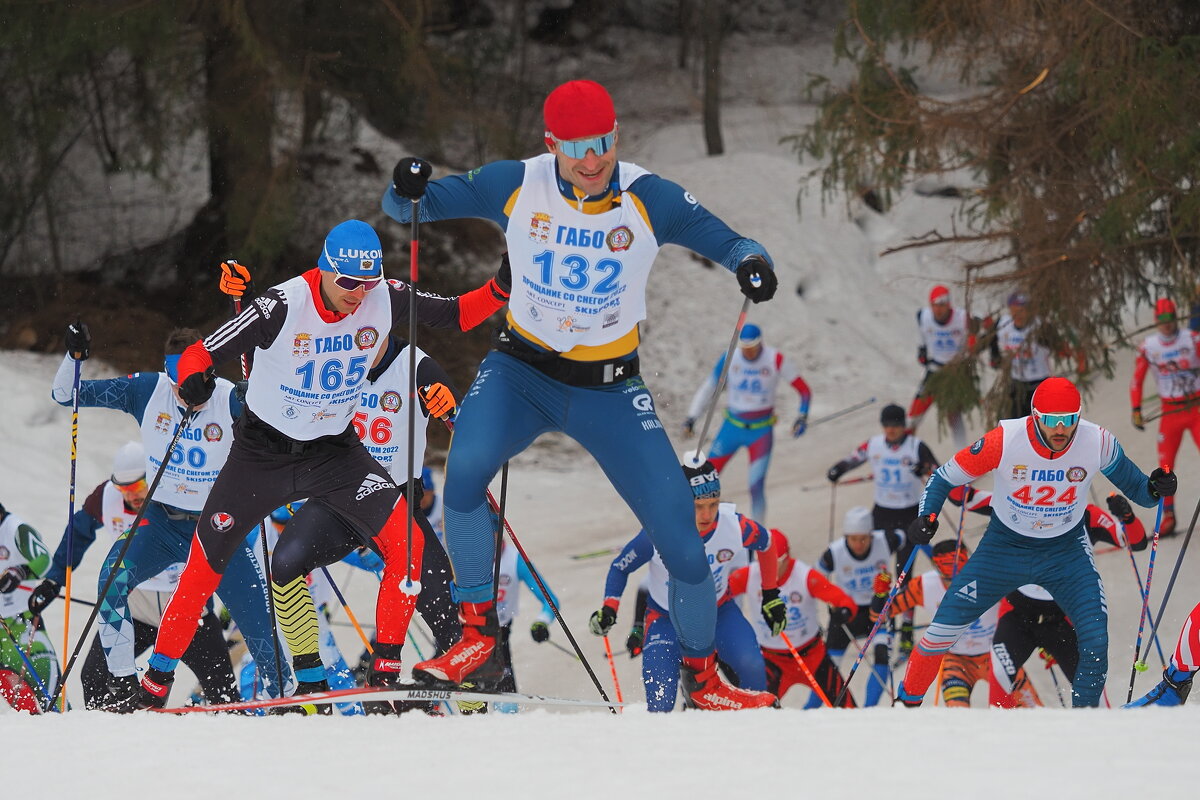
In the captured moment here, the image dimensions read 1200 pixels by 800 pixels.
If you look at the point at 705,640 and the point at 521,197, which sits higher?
the point at 521,197

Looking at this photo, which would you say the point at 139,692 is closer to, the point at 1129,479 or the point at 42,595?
the point at 42,595

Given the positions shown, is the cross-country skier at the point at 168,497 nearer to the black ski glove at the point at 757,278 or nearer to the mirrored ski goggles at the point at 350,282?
the mirrored ski goggles at the point at 350,282

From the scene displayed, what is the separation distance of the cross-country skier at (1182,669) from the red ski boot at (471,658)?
8.99 ft

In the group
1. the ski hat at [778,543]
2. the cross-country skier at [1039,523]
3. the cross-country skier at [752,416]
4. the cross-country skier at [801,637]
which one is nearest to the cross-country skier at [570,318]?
the cross-country skier at [1039,523]

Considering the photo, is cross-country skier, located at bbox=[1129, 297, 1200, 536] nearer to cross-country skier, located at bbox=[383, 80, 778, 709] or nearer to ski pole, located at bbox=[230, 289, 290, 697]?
cross-country skier, located at bbox=[383, 80, 778, 709]

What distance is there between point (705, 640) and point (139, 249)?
43.5 feet

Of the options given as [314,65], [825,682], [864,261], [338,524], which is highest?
[314,65]

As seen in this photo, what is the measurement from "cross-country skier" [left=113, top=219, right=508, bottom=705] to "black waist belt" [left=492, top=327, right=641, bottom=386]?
1.44 ft

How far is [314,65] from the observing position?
46.1 feet

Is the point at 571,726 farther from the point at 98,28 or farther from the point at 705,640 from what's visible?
the point at 98,28

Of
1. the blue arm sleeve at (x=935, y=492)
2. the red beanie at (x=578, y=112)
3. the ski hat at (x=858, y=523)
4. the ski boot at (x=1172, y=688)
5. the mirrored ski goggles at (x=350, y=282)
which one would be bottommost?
the ski boot at (x=1172, y=688)

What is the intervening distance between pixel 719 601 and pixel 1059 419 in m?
1.88

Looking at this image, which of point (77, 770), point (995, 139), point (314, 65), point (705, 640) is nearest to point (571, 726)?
point (705, 640)

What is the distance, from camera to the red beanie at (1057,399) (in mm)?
5906
